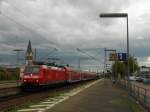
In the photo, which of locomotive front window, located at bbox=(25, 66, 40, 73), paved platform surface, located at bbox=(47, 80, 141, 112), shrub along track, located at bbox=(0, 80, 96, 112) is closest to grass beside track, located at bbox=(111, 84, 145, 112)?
paved platform surface, located at bbox=(47, 80, 141, 112)

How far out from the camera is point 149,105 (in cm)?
1812

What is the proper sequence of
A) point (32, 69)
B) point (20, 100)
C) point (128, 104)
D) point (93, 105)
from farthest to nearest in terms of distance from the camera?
point (32, 69) < point (20, 100) < point (128, 104) < point (93, 105)

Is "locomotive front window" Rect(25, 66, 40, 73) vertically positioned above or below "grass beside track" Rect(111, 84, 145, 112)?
above

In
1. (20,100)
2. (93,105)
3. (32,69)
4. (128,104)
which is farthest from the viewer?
(32,69)

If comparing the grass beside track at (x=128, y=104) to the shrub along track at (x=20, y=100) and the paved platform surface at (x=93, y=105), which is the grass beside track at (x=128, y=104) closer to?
the paved platform surface at (x=93, y=105)

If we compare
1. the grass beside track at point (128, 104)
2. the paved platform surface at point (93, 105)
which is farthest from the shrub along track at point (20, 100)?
the grass beside track at point (128, 104)

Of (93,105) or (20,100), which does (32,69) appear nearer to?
(20,100)

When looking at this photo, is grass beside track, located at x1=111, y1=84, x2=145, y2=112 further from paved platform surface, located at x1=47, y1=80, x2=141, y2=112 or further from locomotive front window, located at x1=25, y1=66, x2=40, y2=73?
locomotive front window, located at x1=25, y1=66, x2=40, y2=73

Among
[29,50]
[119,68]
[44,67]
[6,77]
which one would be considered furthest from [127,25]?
[119,68]

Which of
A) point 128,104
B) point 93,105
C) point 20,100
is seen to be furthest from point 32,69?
point 93,105

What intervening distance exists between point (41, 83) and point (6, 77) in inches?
1572

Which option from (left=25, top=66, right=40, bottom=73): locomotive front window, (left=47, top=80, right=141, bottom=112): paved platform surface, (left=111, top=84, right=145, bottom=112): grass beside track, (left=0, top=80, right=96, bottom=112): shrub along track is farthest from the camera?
(left=25, top=66, right=40, bottom=73): locomotive front window

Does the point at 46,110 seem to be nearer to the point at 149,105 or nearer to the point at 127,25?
the point at 149,105

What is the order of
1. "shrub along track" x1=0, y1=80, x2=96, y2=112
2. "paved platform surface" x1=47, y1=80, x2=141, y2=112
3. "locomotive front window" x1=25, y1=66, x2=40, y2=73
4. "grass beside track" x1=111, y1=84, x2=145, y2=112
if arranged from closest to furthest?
1. "paved platform surface" x1=47, y1=80, x2=141, y2=112
2. "grass beside track" x1=111, y1=84, x2=145, y2=112
3. "shrub along track" x1=0, y1=80, x2=96, y2=112
4. "locomotive front window" x1=25, y1=66, x2=40, y2=73
